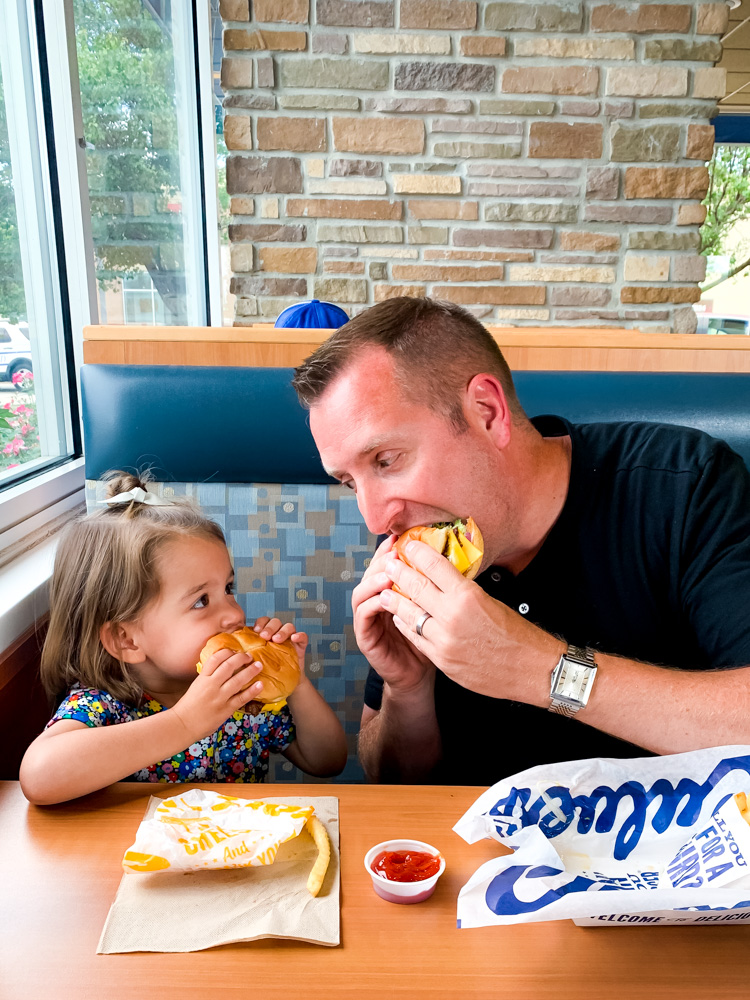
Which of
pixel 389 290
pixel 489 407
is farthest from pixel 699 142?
pixel 489 407

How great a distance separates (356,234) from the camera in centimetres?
386

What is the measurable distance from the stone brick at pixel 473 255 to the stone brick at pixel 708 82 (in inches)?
44.7

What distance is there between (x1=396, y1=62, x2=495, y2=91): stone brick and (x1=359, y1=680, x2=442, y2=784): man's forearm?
3.28 metres

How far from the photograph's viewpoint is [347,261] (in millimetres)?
3893

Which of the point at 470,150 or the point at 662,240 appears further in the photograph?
the point at 662,240

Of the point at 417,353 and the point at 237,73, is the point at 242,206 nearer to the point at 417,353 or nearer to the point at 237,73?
the point at 237,73

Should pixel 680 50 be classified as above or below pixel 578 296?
above

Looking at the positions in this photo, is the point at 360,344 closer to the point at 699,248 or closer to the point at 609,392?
the point at 609,392

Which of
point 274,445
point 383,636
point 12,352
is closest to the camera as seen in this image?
point 383,636

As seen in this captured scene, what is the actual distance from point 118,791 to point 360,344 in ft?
2.72

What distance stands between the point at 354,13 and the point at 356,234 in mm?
1003

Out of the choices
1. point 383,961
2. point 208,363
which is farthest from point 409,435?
point 383,961

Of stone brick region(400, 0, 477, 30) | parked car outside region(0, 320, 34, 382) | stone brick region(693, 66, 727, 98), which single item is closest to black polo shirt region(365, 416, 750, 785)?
parked car outside region(0, 320, 34, 382)

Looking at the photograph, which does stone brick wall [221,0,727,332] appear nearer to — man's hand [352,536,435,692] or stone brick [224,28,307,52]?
stone brick [224,28,307,52]
